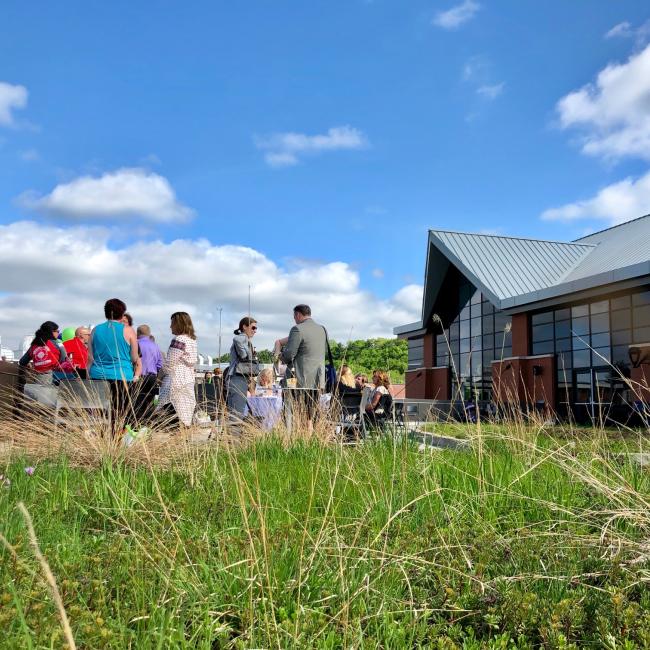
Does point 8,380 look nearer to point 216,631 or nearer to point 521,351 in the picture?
point 216,631

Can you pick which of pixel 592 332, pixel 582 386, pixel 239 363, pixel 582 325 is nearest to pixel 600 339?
pixel 592 332

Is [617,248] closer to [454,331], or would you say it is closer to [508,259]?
[508,259]

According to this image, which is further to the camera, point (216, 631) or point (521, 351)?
point (521, 351)

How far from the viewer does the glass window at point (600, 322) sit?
20156 mm

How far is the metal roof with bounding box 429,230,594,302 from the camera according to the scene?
23953mm

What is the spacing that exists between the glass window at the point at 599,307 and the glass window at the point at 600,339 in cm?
74

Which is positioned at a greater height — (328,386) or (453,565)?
(328,386)

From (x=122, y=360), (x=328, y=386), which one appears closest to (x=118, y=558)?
(x=122, y=360)

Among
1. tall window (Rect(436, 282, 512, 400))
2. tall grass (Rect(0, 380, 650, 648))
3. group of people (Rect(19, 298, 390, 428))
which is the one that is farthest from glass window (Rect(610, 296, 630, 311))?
tall grass (Rect(0, 380, 650, 648))

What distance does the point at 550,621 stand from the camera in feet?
7.21

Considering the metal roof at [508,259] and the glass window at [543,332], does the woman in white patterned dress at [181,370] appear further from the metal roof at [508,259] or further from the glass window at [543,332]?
the glass window at [543,332]

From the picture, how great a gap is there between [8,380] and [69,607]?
714 cm

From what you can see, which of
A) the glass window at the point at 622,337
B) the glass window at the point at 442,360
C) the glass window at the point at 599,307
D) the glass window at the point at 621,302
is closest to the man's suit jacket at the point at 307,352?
the glass window at the point at 622,337

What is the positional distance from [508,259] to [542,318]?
388 centimetres
